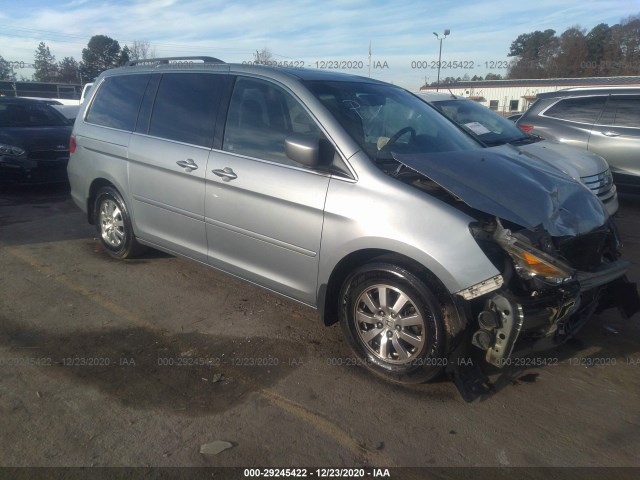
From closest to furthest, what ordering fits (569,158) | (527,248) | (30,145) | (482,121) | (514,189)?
(527,248) < (514,189) < (569,158) < (482,121) < (30,145)

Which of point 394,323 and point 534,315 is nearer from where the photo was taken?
point 534,315

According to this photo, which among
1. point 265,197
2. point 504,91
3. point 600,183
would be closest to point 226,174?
point 265,197

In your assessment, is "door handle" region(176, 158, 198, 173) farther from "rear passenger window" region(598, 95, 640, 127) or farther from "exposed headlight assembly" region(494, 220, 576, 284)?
"rear passenger window" region(598, 95, 640, 127)

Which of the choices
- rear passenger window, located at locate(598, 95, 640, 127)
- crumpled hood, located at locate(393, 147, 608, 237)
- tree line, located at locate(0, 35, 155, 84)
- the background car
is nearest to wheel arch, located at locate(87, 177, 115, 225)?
crumpled hood, located at locate(393, 147, 608, 237)

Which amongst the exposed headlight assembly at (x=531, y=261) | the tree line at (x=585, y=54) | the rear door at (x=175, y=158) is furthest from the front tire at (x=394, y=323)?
the tree line at (x=585, y=54)

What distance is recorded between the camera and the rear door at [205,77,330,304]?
3.48 m

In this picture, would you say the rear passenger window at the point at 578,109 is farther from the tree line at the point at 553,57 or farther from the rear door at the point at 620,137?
the tree line at the point at 553,57

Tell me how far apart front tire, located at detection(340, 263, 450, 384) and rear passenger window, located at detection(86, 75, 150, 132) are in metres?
2.90

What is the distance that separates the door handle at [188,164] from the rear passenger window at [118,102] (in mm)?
966

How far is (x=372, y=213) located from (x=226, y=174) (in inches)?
Result: 51.6

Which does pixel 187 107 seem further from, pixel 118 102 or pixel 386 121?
pixel 386 121

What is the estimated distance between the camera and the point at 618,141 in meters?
7.93

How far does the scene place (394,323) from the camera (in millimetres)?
3184

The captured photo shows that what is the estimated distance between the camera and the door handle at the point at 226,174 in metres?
3.83
